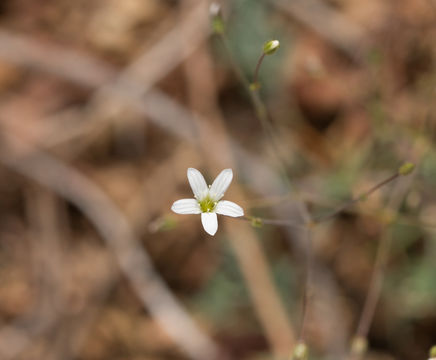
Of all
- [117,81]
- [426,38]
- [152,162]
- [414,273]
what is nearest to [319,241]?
[414,273]

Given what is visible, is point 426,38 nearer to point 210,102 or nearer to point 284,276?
point 210,102

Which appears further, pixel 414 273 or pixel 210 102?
Answer: pixel 210 102

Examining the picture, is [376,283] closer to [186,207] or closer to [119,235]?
[186,207]

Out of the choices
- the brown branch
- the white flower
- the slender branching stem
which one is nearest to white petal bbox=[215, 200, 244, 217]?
the white flower

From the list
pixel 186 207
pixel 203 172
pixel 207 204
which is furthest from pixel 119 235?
pixel 186 207

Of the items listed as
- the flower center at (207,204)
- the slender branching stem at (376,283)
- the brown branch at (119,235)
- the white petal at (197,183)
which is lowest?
the slender branching stem at (376,283)

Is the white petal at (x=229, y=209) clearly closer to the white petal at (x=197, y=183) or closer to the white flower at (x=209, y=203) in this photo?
the white flower at (x=209, y=203)

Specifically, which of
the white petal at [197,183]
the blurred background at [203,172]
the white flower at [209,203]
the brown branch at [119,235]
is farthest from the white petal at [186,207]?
the brown branch at [119,235]
